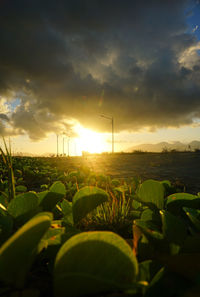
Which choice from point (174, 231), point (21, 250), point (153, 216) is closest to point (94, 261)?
point (21, 250)

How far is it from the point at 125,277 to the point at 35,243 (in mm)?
206

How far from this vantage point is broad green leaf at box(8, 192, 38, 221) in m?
0.72

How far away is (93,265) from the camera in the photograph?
43 cm

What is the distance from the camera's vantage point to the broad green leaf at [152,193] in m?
0.87

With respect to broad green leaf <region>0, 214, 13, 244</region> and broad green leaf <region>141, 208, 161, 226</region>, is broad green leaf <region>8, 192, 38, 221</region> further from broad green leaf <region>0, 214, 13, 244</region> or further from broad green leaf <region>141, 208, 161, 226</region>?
broad green leaf <region>141, 208, 161, 226</region>

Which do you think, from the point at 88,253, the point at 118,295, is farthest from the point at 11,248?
the point at 118,295

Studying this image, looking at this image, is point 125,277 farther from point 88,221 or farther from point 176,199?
point 88,221

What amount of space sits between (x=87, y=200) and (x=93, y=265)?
0.33 m

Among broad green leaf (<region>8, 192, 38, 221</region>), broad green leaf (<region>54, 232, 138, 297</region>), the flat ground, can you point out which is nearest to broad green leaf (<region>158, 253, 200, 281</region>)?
broad green leaf (<region>54, 232, 138, 297</region>)

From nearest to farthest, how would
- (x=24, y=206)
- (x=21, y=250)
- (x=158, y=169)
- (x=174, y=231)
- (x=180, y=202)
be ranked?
(x=21, y=250), (x=174, y=231), (x=24, y=206), (x=180, y=202), (x=158, y=169)

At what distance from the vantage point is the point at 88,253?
43cm

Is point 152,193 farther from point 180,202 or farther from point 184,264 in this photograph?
point 184,264

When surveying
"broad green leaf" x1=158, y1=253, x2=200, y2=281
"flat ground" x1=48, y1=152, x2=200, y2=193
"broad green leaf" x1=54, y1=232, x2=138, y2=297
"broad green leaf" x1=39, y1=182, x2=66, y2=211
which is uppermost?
"broad green leaf" x1=39, y1=182, x2=66, y2=211

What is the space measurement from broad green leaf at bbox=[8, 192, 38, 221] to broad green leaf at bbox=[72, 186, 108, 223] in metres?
0.16
